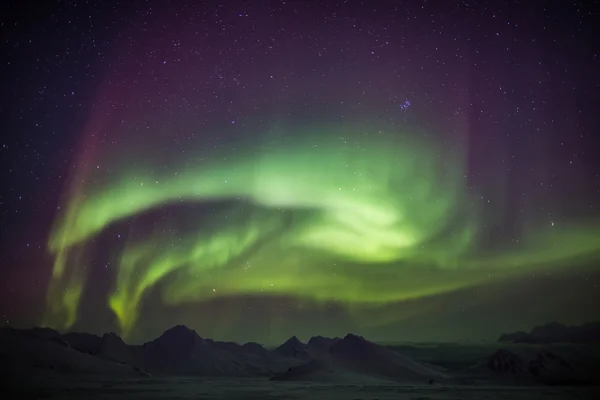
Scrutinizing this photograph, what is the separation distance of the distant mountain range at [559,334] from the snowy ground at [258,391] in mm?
1492

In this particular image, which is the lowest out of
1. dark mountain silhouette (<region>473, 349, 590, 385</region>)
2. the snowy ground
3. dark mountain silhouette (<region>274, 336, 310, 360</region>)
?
the snowy ground

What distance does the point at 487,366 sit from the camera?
18547 millimetres

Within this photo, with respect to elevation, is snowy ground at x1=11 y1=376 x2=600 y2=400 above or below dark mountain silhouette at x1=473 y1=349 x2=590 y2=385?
below

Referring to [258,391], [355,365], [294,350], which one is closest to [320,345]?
[294,350]

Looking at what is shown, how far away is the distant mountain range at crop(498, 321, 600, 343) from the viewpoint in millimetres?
17734

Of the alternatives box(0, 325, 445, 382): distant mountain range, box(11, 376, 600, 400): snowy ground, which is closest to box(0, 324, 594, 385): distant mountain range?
box(0, 325, 445, 382): distant mountain range

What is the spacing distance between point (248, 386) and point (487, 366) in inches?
393

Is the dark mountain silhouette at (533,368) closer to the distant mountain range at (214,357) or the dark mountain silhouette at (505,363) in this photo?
the dark mountain silhouette at (505,363)

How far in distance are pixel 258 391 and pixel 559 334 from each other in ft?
34.9

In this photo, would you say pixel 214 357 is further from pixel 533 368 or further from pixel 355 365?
pixel 533 368

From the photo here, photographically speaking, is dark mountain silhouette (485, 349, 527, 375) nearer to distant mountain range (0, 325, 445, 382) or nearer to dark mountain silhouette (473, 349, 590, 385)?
dark mountain silhouette (473, 349, 590, 385)

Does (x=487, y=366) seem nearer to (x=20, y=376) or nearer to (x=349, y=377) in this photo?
(x=349, y=377)

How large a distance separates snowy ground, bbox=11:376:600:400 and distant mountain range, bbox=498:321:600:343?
58.8 inches

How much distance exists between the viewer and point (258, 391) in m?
21.5
